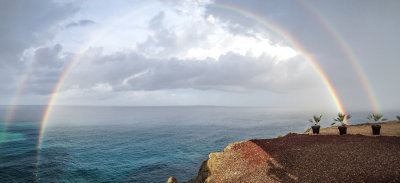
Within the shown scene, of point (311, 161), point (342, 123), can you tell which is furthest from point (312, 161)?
point (342, 123)

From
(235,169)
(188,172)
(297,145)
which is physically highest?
(297,145)

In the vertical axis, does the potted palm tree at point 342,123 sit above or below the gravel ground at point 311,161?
above

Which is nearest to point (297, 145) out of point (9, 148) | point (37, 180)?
point (37, 180)

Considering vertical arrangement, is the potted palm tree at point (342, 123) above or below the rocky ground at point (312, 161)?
above

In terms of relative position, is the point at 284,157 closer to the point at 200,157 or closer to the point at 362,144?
the point at 362,144

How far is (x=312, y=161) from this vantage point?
14.1 metres

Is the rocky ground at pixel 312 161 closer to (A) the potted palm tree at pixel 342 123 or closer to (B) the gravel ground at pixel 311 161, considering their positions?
(B) the gravel ground at pixel 311 161

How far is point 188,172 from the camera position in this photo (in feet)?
95.8

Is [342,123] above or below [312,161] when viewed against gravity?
above

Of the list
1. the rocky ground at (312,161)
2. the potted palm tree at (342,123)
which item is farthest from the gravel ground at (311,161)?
the potted palm tree at (342,123)

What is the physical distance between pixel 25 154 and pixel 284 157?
1952 inches

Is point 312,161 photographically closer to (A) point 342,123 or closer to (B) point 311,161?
(B) point 311,161

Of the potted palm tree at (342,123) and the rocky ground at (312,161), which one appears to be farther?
the potted palm tree at (342,123)

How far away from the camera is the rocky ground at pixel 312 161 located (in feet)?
38.1
